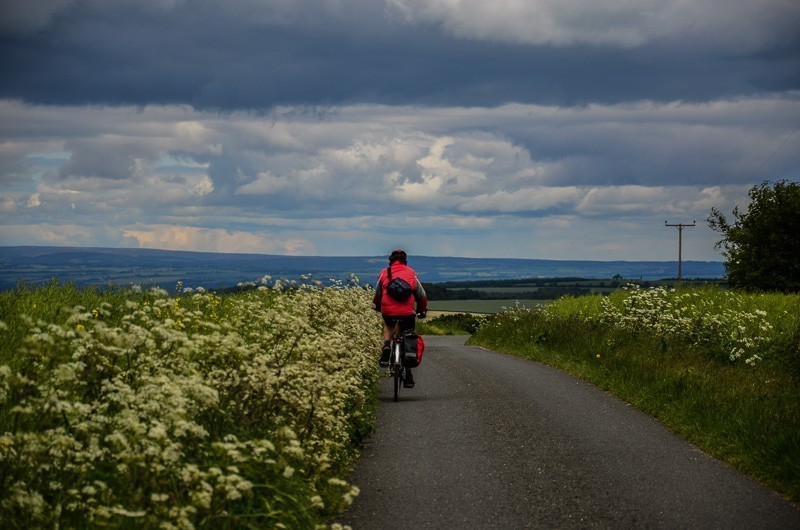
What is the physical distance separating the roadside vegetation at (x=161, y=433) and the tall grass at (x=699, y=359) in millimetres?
4477

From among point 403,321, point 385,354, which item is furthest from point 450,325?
point 403,321

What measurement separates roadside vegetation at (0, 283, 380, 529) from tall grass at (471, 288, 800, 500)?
4477mm

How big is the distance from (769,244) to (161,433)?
67514 millimetres

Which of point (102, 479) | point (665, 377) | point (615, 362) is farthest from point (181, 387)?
point (615, 362)

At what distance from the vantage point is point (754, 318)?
2162cm

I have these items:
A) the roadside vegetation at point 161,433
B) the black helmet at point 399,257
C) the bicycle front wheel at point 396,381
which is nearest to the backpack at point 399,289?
the black helmet at point 399,257

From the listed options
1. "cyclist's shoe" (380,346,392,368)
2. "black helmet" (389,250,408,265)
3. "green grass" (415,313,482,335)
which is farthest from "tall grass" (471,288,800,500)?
"green grass" (415,313,482,335)

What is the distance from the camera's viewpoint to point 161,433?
18.2 ft

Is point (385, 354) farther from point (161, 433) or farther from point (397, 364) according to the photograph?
point (161, 433)

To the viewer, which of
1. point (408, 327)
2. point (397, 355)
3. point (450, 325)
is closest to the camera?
point (397, 355)

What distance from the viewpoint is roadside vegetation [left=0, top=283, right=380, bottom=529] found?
5629 mm

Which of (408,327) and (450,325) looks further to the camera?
(450,325)

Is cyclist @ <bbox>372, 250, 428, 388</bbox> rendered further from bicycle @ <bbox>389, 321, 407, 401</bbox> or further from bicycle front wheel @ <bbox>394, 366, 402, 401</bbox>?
bicycle front wheel @ <bbox>394, 366, 402, 401</bbox>

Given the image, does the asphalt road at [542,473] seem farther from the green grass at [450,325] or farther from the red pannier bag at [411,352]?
the green grass at [450,325]
